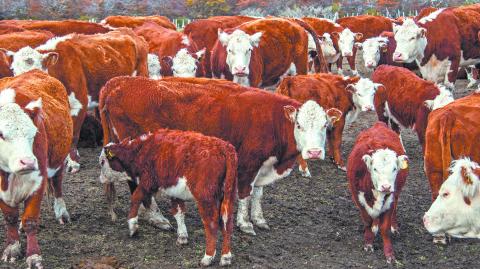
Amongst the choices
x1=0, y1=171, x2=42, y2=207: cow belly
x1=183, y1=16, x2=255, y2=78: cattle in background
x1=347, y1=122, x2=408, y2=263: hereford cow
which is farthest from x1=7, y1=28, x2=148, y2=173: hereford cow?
x1=347, y1=122, x2=408, y2=263: hereford cow

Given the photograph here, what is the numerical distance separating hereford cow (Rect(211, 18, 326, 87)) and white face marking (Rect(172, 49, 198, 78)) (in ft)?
1.17

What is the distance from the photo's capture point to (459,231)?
20.8 feet

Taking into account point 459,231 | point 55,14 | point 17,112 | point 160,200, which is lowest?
point 55,14

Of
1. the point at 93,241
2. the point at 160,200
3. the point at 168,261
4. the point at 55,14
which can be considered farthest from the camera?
the point at 55,14

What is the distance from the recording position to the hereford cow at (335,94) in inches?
401

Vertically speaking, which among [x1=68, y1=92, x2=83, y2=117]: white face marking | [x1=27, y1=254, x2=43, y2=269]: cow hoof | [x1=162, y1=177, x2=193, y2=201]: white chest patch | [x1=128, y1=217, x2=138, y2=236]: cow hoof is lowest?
[x1=128, y1=217, x2=138, y2=236]: cow hoof

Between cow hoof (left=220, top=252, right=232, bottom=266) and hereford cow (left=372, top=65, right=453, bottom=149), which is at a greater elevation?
hereford cow (left=372, top=65, right=453, bottom=149)

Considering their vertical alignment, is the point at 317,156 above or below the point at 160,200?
above

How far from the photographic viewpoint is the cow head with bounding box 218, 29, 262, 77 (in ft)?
35.5

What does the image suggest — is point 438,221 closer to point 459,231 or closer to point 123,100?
point 459,231

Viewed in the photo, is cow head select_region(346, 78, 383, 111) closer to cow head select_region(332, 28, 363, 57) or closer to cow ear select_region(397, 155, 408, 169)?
cow ear select_region(397, 155, 408, 169)

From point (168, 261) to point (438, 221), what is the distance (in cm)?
235

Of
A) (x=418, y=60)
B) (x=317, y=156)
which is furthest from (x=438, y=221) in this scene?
(x=418, y=60)

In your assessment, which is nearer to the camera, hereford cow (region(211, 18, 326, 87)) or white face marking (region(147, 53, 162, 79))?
hereford cow (region(211, 18, 326, 87))
